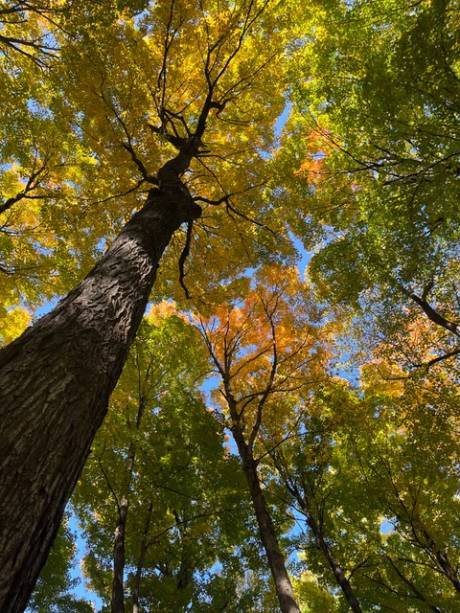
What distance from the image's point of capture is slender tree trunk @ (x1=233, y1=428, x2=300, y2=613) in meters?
5.27

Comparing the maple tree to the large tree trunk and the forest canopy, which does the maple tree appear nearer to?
the forest canopy

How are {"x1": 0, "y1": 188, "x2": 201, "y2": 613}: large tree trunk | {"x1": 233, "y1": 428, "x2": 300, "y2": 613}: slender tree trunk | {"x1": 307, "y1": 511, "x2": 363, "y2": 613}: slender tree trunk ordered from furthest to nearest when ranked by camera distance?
{"x1": 307, "y1": 511, "x2": 363, "y2": 613}: slender tree trunk
{"x1": 233, "y1": 428, "x2": 300, "y2": 613}: slender tree trunk
{"x1": 0, "y1": 188, "x2": 201, "y2": 613}: large tree trunk

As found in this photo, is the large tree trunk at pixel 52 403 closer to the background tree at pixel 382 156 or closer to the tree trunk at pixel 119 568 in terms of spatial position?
the background tree at pixel 382 156

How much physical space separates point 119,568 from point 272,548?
7.53 ft

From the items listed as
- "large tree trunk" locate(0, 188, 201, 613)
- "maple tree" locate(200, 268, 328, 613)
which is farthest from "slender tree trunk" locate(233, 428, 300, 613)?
"large tree trunk" locate(0, 188, 201, 613)

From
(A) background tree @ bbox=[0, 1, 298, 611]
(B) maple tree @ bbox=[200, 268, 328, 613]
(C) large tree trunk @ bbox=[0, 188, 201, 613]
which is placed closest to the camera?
(C) large tree trunk @ bbox=[0, 188, 201, 613]

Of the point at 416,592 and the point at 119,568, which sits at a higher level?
the point at 119,568

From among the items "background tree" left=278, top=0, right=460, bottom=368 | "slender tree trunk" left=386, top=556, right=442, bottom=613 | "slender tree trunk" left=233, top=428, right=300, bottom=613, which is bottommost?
"slender tree trunk" left=386, top=556, right=442, bottom=613

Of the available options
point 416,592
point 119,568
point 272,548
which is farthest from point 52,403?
point 416,592

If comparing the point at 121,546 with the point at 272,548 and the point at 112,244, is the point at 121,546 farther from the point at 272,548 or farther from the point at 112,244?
the point at 112,244

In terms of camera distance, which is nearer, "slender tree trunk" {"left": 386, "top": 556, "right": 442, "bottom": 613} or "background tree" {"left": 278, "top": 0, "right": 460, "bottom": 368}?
"background tree" {"left": 278, "top": 0, "right": 460, "bottom": 368}

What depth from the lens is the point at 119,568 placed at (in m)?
5.88

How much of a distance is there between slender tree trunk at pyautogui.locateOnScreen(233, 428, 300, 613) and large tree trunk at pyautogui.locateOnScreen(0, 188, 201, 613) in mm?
4515

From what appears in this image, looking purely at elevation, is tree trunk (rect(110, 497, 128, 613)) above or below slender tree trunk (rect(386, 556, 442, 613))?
above
